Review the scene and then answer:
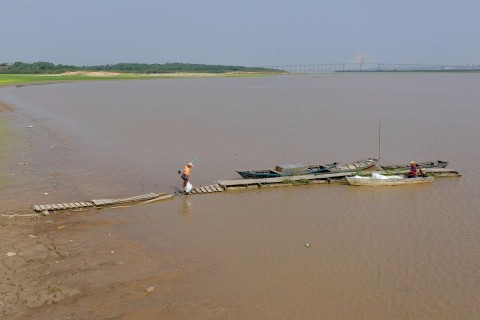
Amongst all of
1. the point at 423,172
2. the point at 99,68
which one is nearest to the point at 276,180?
the point at 423,172

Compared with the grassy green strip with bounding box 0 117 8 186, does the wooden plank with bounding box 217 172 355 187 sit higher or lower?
lower

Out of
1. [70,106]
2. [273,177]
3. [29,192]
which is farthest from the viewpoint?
[70,106]

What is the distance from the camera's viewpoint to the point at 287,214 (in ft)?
47.5

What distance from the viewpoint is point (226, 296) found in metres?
9.43

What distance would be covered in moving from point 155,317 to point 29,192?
9795 millimetres

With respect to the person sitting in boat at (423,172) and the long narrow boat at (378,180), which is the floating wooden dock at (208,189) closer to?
the long narrow boat at (378,180)

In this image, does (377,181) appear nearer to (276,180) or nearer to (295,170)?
(295,170)

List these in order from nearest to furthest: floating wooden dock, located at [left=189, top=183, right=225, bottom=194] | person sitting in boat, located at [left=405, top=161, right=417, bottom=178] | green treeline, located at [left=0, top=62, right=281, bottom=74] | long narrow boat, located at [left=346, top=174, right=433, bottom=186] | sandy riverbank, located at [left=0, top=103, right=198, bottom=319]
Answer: sandy riverbank, located at [left=0, top=103, right=198, bottom=319] < floating wooden dock, located at [left=189, top=183, right=225, bottom=194] < long narrow boat, located at [left=346, top=174, right=433, bottom=186] < person sitting in boat, located at [left=405, top=161, right=417, bottom=178] < green treeline, located at [left=0, top=62, right=281, bottom=74]

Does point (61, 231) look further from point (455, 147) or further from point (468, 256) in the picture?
point (455, 147)

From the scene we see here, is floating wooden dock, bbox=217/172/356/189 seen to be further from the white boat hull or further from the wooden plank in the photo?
the white boat hull

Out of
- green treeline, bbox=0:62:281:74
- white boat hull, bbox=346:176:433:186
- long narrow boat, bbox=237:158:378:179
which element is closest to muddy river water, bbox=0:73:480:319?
white boat hull, bbox=346:176:433:186

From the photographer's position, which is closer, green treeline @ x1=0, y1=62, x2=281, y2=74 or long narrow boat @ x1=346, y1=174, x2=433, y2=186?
long narrow boat @ x1=346, y1=174, x2=433, y2=186

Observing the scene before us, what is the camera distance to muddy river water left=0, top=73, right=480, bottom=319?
9469 millimetres

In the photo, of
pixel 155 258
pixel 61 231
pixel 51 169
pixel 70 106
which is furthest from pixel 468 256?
pixel 70 106
